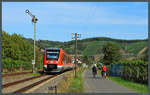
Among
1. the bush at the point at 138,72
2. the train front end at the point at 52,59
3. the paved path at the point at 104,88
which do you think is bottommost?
the paved path at the point at 104,88

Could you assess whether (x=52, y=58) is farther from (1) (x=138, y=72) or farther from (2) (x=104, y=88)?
(2) (x=104, y=88)

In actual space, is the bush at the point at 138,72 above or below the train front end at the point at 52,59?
below

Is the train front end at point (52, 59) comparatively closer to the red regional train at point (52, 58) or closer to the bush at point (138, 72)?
the red regional train at point (52, 58)

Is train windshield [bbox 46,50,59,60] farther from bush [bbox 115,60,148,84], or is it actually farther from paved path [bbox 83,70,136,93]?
paved path [bbox 83,70,136,93]

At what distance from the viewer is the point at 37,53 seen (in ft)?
221

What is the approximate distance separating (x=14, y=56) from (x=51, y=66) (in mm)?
23442

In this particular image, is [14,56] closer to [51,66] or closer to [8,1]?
[51,66]

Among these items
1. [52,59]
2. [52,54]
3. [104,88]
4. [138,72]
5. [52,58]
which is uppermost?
[52,54]

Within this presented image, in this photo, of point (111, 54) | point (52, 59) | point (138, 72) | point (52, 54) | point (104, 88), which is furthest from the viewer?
point (111, 54)

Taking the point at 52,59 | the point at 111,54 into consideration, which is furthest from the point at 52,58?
the point at 111,54

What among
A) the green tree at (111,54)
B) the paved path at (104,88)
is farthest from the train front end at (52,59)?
the green tree at (111,54)

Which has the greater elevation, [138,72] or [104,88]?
[138,72]

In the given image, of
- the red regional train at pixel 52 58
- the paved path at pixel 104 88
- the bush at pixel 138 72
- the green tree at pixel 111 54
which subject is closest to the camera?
the paved path at pixel 104 88

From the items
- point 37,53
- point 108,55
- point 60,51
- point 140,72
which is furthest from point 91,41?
point 140,72
